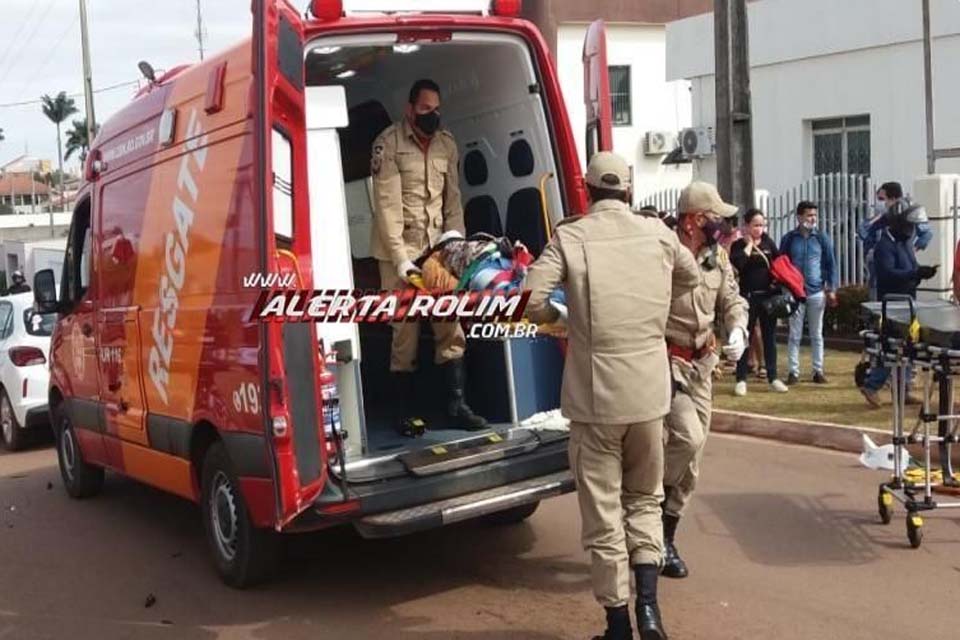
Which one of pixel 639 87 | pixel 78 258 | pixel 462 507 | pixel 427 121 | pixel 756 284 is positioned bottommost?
pixel 462 507

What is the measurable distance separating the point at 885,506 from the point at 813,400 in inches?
158

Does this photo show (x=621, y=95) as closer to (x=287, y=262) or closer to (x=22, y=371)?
(x=22, y=371)

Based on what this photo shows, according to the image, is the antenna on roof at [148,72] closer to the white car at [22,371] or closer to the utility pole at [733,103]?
the white car at [22,371]

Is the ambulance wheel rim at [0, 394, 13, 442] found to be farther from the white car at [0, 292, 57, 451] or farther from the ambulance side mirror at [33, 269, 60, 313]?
the ambulance side mirror at [33, 269, 60, 313]

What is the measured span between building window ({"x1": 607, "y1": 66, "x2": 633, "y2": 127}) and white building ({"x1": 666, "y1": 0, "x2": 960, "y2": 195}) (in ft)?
37.2

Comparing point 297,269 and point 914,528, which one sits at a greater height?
point 297,269

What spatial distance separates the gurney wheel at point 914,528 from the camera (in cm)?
620

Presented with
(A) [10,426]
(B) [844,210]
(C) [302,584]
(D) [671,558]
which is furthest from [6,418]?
(B) [844,210]

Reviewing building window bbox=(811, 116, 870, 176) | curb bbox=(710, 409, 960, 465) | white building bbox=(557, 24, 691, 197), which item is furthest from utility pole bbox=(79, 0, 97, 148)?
curb bbox=(710, 409, 960, 465)

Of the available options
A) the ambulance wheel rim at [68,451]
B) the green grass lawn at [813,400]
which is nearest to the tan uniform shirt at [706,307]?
the green grass lawn at [813,400]

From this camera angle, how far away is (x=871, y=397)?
9867mm

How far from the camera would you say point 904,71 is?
1828cm

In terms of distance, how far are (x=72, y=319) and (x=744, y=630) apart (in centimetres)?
554

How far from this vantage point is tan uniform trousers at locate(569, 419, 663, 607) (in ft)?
A: 15.3
